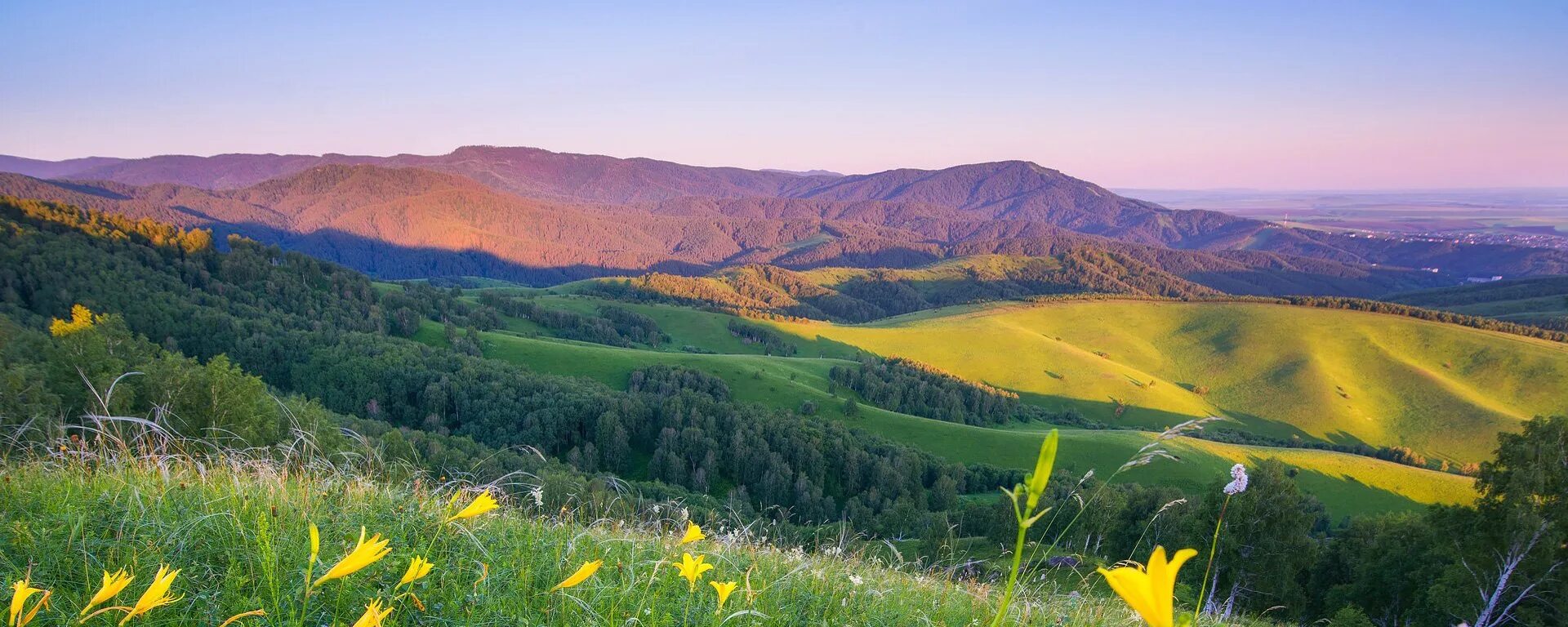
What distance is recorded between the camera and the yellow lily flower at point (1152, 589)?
3.46ft

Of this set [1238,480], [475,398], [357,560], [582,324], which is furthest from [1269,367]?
[357,560]

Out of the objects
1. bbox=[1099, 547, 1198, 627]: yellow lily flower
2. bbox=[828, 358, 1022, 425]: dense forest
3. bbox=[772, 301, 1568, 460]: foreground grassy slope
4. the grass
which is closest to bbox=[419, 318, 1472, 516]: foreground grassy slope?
bbox=[828, 358, 1022, 425]: dense forest

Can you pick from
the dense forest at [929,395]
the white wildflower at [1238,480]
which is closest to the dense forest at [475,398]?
the dense forest at [929,395]

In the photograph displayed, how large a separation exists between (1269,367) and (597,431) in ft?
449

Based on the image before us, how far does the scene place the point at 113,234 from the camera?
103 metres

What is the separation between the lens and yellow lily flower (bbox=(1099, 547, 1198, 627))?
41.5 inches

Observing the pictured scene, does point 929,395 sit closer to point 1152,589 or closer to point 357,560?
point 357,560

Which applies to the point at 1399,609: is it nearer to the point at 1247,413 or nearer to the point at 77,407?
the point at 77,407

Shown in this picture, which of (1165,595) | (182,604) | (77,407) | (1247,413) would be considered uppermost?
(1165,595)

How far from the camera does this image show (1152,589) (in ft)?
3.58

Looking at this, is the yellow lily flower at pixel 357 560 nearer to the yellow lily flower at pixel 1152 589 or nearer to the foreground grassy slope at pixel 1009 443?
the yellow lily flower at pixel 1152 589

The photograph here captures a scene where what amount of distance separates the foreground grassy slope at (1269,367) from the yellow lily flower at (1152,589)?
12239cm

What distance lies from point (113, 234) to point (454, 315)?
5008cm

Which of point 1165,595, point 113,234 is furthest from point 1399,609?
point 113,234
